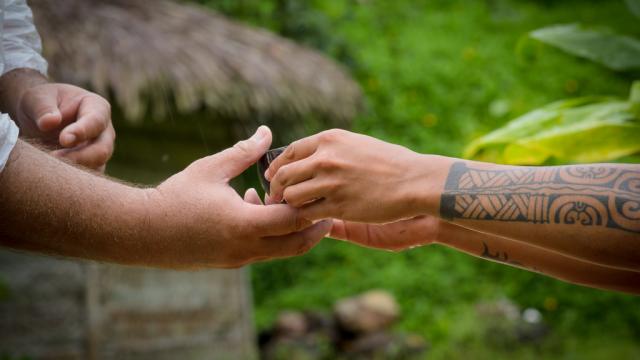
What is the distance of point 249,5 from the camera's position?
25.3ft

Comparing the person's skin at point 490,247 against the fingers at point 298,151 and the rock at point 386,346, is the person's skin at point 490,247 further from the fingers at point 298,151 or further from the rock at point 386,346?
the rock at point 386,346

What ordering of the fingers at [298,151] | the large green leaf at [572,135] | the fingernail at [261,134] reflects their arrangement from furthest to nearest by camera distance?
the large green leaf at [572,135]
the fingernail at [261,134]
the fingers at [298,151]

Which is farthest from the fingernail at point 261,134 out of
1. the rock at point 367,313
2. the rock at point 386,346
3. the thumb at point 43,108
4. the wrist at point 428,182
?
the rock at point 367,313

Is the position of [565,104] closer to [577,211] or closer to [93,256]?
[577,211]

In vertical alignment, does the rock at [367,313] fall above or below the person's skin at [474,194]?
below

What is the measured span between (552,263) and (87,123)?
119cm

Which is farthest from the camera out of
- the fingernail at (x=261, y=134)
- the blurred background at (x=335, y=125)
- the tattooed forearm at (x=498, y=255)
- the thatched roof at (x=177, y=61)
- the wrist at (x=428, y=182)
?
the thatched roof at (x=177, y=61)

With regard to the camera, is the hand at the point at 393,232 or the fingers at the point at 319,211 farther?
the hand at the point at 393,232

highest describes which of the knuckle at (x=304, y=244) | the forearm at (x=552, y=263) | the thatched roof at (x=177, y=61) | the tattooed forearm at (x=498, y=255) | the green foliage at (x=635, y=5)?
the green foliage at (x=635, y=5)

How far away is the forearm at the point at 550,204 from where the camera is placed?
4.20ft

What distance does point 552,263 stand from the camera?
1.67 m

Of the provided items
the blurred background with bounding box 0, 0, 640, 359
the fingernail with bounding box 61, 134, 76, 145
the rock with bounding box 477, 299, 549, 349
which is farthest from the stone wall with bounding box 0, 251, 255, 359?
the fingernail with bounding box 61, 134, 76, 145

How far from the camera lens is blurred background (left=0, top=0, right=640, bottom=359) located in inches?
125

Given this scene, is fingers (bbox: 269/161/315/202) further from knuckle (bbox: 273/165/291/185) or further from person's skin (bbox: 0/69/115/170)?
person's skin (bbox: 0/69/115/170)
